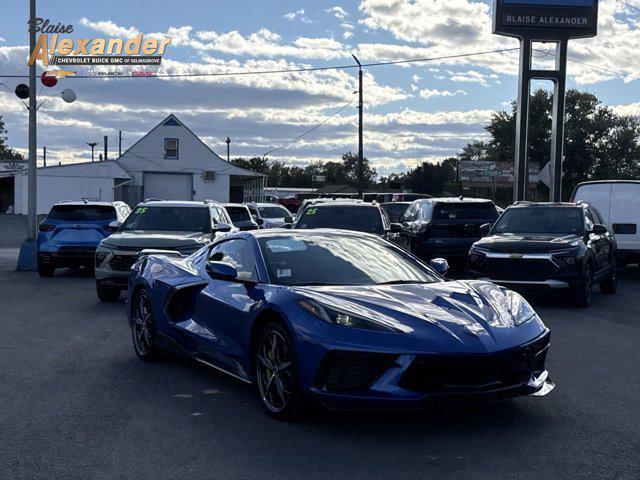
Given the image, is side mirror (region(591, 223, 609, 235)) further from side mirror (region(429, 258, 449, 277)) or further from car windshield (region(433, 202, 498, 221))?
side mirror (region(429, 258, 449, 277))

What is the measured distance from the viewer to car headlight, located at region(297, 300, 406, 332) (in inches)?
210

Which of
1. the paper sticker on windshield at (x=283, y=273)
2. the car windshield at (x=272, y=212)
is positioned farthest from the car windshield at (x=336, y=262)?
the car windshield at (x=272, y=212)

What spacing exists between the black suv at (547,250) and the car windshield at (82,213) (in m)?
8.01

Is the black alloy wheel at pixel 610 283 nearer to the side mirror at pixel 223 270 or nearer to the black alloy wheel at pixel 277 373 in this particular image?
the side mirror at pixel 223 270

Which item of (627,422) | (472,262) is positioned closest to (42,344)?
(627,422)

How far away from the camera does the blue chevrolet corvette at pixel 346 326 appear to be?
17.2 ft

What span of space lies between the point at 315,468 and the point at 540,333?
80.4 inches

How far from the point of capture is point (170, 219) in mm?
14023

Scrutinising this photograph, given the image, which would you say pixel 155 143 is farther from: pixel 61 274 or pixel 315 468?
pixel 315 468

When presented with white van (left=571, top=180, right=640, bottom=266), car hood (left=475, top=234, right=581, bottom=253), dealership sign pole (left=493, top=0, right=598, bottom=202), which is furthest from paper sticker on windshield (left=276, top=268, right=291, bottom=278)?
dealership sign pole (left=493, top=0, right=598, bottom=202)

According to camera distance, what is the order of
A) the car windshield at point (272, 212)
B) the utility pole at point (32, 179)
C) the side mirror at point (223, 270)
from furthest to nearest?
Result: the car windshield at point (272, 212), the utility pole at point (32, 179), the side mirror at point (223, 270)

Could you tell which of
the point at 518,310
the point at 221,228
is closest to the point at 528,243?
the point at 221,228

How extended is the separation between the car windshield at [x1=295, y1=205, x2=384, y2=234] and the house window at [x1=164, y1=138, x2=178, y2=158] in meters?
38.8

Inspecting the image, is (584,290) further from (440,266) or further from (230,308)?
(230,308)
